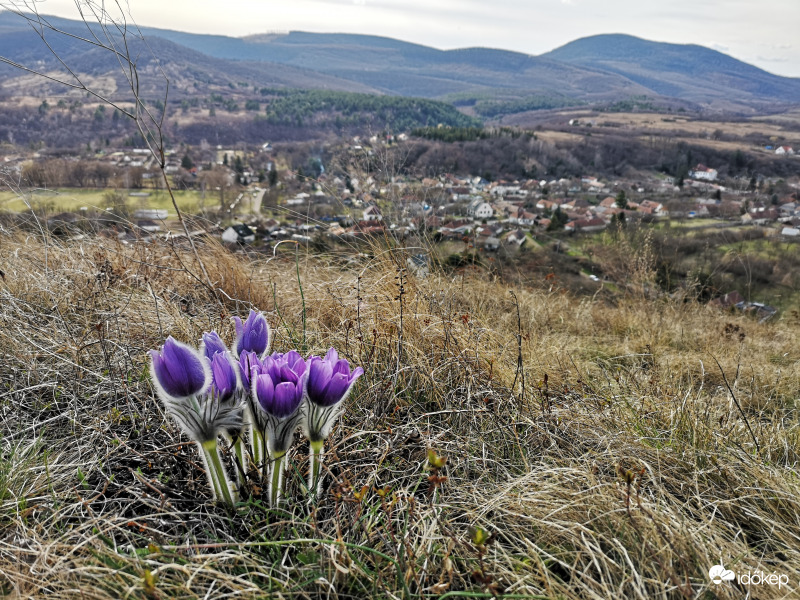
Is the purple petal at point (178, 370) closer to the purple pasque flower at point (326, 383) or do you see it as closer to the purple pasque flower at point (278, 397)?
the purple pasque flower at point (278, 397)

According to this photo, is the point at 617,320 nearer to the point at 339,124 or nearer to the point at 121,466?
the point at 121,466

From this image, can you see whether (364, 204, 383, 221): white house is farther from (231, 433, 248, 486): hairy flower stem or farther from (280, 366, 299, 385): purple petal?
(280, 366, 299, 385): purple petal

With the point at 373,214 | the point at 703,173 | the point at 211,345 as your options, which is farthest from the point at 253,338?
the point at 703,173

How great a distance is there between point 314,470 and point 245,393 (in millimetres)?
322

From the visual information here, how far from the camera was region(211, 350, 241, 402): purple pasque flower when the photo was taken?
1.06 m

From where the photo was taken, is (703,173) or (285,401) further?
(703,173)

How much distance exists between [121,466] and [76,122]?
219 feet

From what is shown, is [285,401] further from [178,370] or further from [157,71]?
[157,71]

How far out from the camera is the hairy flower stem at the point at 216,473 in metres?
1.12

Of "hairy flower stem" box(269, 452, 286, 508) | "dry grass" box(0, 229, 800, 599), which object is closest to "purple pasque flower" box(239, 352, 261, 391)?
"hairy flower stem" box(269, 452, 286, 508)

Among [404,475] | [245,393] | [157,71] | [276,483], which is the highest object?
[157,71]

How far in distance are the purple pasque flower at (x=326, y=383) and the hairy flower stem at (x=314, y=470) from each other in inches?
5.6

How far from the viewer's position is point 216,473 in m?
1.20

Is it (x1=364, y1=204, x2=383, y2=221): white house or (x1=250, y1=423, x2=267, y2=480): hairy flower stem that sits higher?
(x1=364, y1=204, x2=383, y2=221): white house
